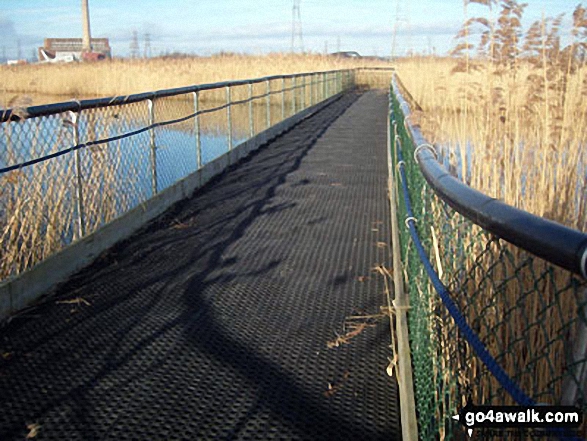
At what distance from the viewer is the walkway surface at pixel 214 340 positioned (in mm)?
2961

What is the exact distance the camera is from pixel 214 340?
12.3 ft

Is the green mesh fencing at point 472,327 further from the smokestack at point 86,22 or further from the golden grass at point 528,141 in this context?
the smokestack at point 86,22

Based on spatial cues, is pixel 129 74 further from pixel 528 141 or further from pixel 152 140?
pixel 528 141

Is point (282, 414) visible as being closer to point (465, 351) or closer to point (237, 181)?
point (465, 351)

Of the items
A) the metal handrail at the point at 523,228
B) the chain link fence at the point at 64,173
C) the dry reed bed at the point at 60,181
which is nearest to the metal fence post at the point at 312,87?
the dry reed bed at the point at 60,181

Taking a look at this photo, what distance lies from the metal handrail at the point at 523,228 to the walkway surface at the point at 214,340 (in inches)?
53.9

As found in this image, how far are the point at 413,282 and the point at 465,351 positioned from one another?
3.41ft

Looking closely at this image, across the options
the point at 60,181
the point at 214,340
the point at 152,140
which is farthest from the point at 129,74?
the point at 214,340

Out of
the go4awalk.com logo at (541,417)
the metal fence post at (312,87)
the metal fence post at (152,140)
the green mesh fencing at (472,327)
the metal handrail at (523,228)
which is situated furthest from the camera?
the metal fence post at (312,87)

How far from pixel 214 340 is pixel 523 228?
263 centimetres

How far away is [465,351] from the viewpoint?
8.07 ft

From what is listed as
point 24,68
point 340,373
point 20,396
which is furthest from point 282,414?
point 24,68

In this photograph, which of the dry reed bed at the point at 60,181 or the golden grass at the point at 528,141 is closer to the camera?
the golden grass at the point at 528,141

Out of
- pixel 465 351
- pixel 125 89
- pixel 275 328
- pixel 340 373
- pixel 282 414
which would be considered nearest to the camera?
pixel 465 351
